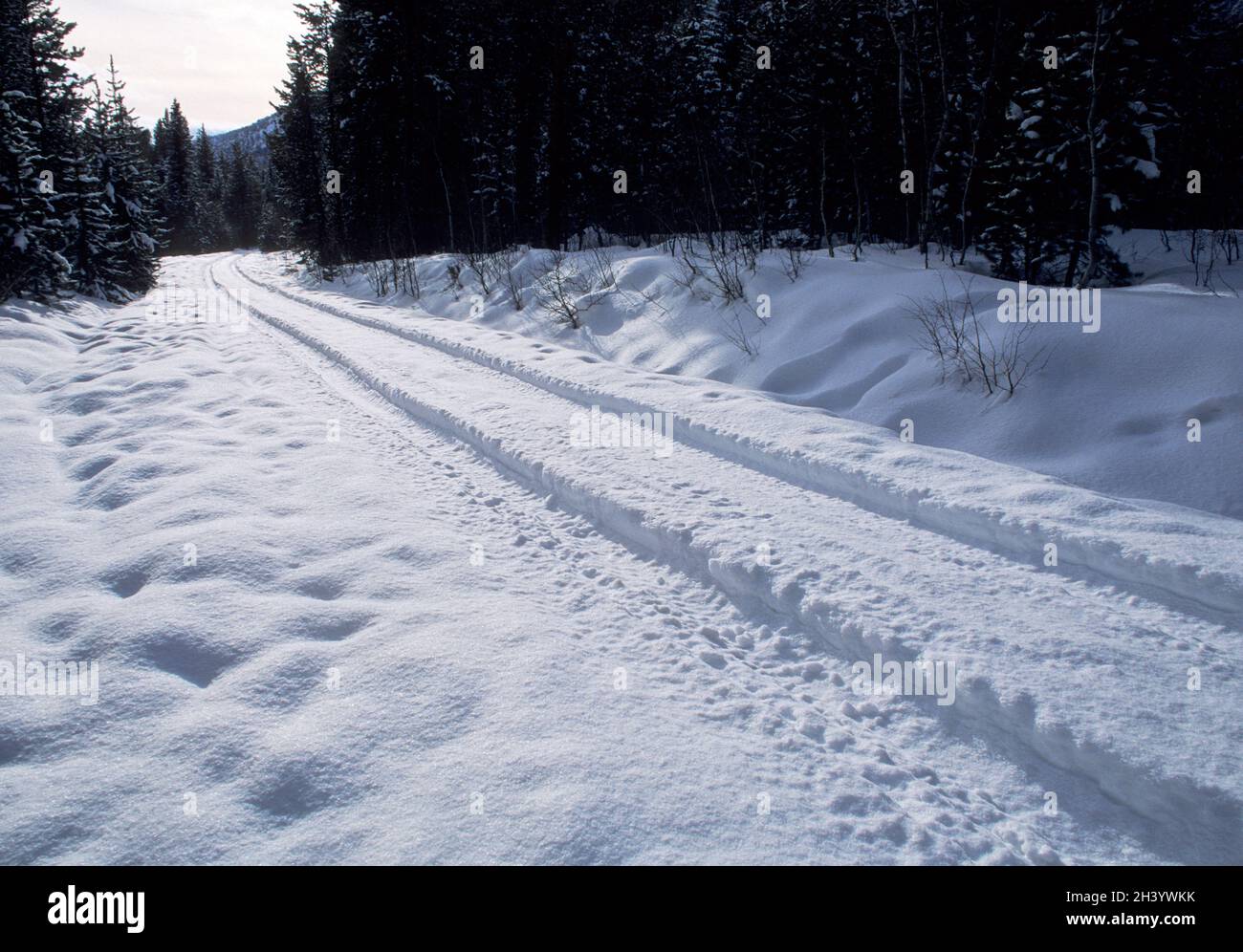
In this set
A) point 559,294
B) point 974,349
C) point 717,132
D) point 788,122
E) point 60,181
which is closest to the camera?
point 974,349

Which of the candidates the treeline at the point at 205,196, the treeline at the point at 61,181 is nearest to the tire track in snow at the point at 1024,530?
the treeline at the point at 61,181

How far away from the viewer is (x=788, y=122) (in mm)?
21562

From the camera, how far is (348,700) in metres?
2.40

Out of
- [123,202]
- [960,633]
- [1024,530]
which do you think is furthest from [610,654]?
[123,202]

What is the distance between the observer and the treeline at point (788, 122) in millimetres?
13188

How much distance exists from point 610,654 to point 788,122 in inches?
909

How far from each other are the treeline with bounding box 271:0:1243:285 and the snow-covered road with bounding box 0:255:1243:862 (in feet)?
25.5

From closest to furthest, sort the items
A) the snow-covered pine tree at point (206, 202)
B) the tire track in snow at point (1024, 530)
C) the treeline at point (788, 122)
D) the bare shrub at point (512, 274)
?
the tire track in snow at point (1024, 530)
the bare shrub at point (512, 274)
the treeline at point (788, 122)
the snow-covered pine tree at point (206, 202)

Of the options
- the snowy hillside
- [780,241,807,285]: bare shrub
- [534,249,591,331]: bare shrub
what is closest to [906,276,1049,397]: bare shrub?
the snowy hillside

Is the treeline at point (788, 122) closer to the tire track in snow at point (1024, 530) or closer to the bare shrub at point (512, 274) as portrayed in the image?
the bare shrub at point (512, 274)

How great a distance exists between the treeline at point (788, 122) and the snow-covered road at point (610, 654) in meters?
7.77

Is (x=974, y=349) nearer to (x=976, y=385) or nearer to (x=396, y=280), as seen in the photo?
(x=976, y=385)
